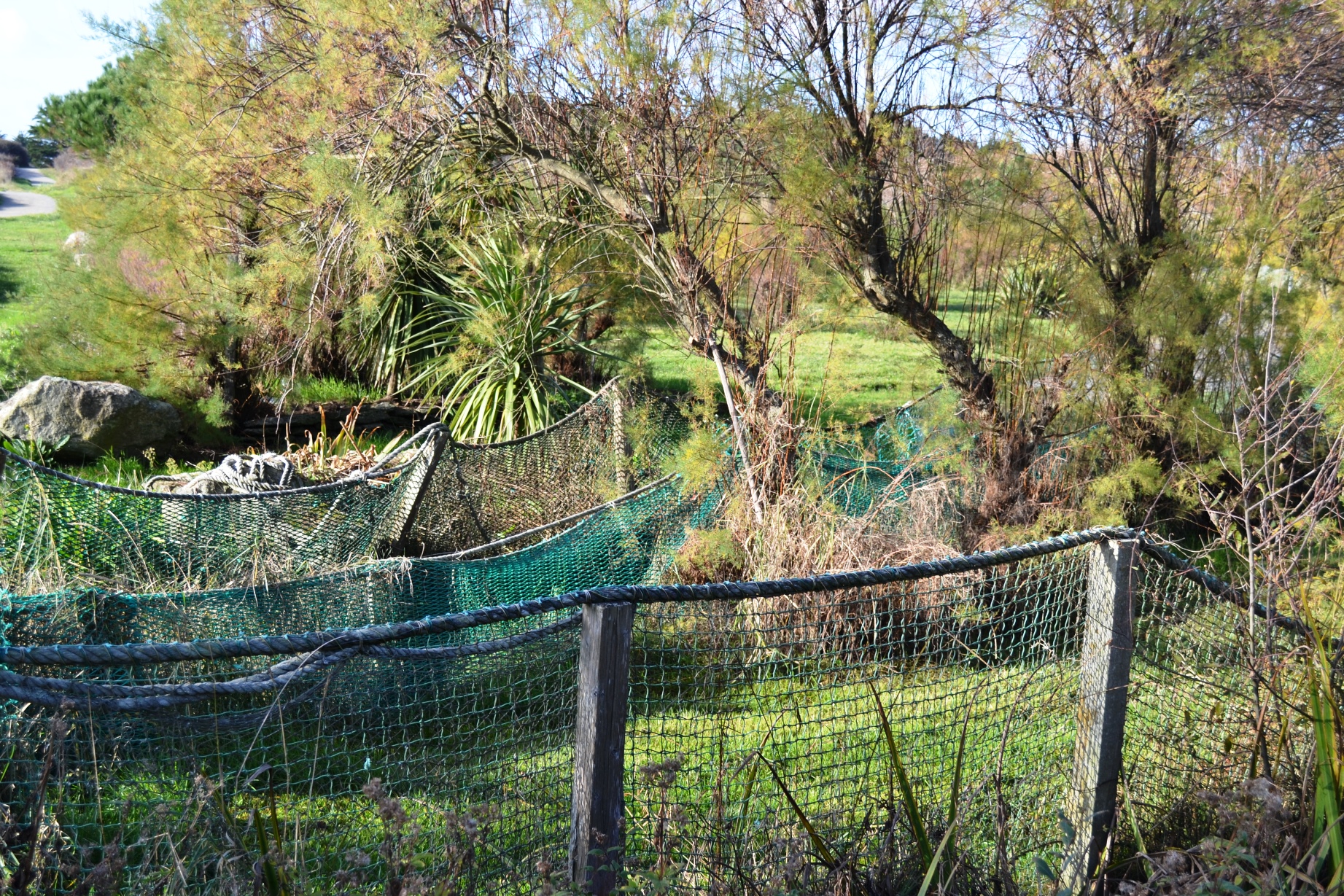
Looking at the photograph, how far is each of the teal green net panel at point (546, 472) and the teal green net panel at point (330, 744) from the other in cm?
91

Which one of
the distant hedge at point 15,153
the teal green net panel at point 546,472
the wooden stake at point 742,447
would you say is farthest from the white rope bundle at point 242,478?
the distant hedge at point 15,153

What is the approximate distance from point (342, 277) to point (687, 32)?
3698 mm

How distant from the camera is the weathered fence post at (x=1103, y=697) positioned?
2648mm

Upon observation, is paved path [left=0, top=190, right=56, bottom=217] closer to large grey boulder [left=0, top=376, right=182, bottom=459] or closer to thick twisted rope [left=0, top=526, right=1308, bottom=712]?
large grey boulder [left=0, top=376, right=182, bottom=459]

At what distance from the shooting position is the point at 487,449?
19.2 ft

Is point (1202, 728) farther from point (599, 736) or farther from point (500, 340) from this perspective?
point (500, 340)

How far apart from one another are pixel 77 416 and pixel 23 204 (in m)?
21.5

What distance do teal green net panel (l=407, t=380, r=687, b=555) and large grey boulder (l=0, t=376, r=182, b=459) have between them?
314 centimetres

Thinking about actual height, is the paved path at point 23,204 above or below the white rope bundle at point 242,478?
above

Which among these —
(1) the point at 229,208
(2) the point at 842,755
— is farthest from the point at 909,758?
(1) the point at 229,208

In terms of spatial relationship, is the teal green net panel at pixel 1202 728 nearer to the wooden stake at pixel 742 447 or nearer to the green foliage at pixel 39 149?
the wooden stake at pixel 742 447

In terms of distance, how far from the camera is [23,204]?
2467 cm

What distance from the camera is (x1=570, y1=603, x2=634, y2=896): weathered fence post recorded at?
2.00 m

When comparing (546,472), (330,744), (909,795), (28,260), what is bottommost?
(330,744)
